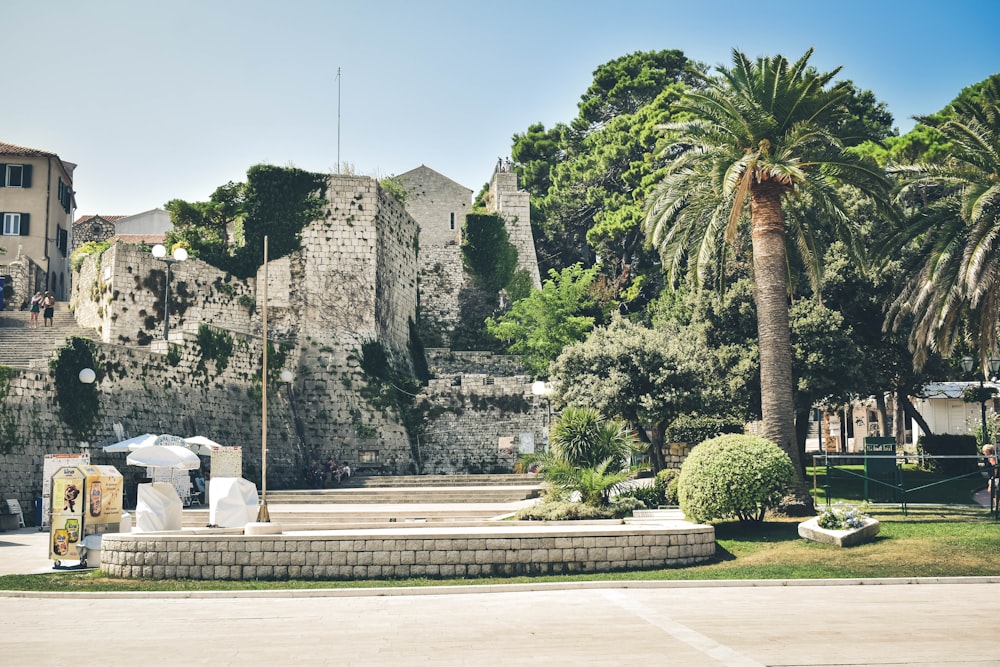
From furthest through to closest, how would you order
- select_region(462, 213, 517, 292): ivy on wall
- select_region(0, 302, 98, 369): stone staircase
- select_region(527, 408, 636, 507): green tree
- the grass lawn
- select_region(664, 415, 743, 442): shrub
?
select_region(462, 213, 517, 292): ivy on wall < select_region(0, 302, 98, 369): stone staircase < select_region(664, 415, 743, 442): shrub < select_region(527, 408, 636, 507): green tree < the grass lawn

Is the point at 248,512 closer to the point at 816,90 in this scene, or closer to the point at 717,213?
the point at 717,213

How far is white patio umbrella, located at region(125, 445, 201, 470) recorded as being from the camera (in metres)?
22.4

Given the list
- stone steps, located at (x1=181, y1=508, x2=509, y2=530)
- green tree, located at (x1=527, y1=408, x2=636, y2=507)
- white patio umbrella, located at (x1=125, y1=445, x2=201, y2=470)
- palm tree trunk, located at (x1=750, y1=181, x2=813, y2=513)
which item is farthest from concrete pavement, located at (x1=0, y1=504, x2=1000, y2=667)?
white patio umbrella, located at (x1=125, y1=445, x2=201, y2=470)

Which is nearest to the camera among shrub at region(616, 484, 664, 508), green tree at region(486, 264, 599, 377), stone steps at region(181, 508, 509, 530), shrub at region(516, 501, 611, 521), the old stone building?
shrub at region(516, 501, 611, 521)

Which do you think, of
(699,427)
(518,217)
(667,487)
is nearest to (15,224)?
(518,217)

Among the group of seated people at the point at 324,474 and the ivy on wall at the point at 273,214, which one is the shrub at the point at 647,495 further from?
the ivy on wall at the point at 273,214

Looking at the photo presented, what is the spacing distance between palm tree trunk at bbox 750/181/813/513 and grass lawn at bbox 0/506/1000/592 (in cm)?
282

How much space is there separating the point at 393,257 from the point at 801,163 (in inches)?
916

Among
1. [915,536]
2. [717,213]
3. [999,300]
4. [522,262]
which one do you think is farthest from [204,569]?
[522,262]

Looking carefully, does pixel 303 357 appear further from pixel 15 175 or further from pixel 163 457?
pixel 15 175

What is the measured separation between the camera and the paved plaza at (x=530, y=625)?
8.84 meters

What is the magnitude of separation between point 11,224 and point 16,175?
2.52 meters

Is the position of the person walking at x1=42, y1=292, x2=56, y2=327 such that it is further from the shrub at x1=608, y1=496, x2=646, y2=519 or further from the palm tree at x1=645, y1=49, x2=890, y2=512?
the palm tree at x1=645, y1=49, x2=890, y2=512

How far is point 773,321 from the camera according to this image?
20719mm
